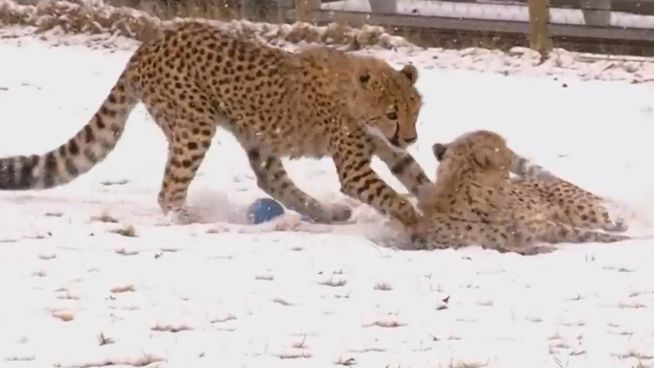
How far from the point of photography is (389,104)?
324 inches

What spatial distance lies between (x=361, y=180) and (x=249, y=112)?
87 cm

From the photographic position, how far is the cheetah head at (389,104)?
323 inches

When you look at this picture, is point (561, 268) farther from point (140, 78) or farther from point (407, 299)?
point (140, 78)

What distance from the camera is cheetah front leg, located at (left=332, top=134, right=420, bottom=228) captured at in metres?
8.18

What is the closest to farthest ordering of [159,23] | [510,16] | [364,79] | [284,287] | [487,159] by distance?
[284,287]
[487,159]
[364,79]
[159,23]
[510,16]

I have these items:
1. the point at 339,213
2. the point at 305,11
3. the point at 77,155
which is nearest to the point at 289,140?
the point at 339,213

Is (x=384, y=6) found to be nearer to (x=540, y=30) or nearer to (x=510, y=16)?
(x=510, y=16)

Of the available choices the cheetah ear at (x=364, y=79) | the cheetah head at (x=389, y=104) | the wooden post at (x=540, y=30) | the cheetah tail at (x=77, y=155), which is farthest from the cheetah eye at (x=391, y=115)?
the wooden post at (x=540, y=30)

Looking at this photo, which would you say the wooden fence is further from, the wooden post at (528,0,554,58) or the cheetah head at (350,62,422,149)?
the cheetah head at (350,62,422,149)

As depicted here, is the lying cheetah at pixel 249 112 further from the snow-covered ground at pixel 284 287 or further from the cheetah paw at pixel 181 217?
the snow-covered ground at pixel 284 287

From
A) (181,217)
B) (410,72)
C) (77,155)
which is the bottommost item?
(181,217)

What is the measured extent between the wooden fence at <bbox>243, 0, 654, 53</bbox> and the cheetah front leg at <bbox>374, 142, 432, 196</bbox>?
26.0 feet

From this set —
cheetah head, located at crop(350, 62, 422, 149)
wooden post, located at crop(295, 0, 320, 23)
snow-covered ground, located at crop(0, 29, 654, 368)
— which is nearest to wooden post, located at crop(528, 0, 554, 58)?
wooden post, located at crop(295, 0, 320, 23)

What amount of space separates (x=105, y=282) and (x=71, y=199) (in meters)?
2.41
